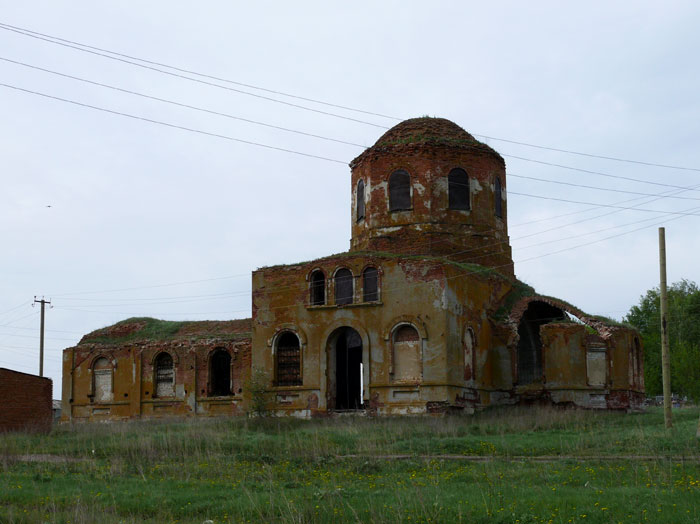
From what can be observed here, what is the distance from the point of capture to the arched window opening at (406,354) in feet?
98.4

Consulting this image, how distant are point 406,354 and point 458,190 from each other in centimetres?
762

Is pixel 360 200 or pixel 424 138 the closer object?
pixel 424 138

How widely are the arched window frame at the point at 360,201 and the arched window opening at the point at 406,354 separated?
6.51 m

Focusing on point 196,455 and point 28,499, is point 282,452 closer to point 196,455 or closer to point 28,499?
point 196,455

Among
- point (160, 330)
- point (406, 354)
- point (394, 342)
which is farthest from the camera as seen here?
point (160, 330)

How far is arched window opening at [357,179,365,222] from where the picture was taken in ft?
116

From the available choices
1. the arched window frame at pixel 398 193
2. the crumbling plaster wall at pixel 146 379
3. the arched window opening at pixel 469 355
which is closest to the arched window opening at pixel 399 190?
the arched window frame at pixel 398 193

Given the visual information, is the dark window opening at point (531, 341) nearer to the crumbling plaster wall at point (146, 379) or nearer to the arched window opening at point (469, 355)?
the arched window opening at point (469, 355)

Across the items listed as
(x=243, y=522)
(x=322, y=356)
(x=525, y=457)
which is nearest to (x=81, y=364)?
(x=322, y=356)

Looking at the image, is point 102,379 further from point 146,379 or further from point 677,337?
point 677,337

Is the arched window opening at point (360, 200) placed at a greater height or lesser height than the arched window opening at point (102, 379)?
greater

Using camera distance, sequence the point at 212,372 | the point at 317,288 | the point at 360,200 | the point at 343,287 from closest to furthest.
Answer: the point at 343,287 < the point at 317,288 < the point at 360,200 < the point at 212,372

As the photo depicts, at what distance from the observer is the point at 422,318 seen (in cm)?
3006

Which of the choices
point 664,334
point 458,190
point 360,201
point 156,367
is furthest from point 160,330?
point 664,334
